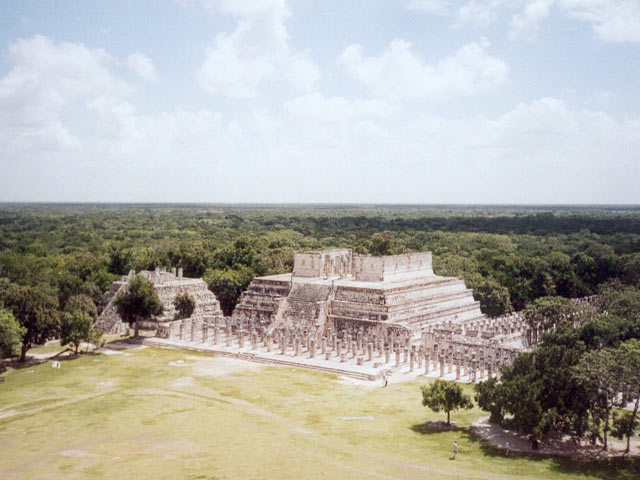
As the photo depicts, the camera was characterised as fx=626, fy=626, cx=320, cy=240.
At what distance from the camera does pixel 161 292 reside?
181ft

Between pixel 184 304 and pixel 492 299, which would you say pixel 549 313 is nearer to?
pixel 492 299

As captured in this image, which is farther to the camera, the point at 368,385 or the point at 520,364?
the point at 368,385

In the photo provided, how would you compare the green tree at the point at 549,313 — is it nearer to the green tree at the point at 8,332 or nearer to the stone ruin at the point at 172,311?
the stone ruin at the point at 172,311

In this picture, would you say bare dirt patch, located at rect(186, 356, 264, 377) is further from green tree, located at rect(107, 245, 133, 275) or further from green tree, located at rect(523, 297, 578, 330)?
green tree, located at rect(107, 245, 133, 275)

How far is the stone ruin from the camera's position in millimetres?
50781

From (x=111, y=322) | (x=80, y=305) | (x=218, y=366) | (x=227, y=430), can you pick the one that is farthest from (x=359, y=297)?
(x=227, y=430)

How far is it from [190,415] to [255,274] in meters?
37.7

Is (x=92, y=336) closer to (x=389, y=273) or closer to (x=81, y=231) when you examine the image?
(x=389, y=273)

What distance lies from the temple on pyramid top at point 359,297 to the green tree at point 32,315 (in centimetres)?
1597

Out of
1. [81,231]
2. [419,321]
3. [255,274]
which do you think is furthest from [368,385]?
[81,231]

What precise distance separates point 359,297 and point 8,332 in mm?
25115

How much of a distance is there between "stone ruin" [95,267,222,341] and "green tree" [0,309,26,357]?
13.8 m

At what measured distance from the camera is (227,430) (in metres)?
28.9

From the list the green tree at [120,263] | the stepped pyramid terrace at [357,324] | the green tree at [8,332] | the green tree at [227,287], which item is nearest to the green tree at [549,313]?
the stepped pyramid terrace at [357,324]
